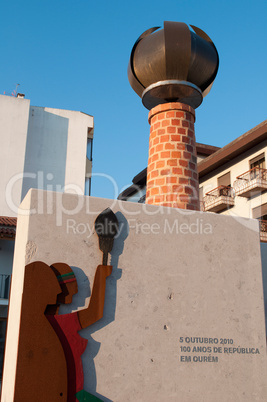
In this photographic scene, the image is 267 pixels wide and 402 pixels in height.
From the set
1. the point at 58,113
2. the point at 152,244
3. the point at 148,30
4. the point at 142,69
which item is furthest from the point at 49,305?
the point at 58,113

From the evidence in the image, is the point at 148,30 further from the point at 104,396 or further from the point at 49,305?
the point at 104,396

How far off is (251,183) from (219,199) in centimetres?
242

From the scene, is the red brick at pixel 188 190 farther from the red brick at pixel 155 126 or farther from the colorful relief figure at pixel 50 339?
the colorful relief figure at pixel 50 339

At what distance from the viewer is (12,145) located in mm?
23875

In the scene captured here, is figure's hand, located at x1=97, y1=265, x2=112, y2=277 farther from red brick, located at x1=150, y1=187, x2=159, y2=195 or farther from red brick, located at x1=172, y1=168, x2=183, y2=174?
red brick, located at x1=172, y1=168, x2=183, y2=174

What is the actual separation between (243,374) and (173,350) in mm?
1142

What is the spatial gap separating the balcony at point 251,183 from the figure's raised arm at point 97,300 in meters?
17.7

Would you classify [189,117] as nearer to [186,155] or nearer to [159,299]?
[186,155]

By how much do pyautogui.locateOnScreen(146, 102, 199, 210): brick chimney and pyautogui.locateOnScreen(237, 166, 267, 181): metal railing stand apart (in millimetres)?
14589

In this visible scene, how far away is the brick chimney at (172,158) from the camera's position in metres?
7.93

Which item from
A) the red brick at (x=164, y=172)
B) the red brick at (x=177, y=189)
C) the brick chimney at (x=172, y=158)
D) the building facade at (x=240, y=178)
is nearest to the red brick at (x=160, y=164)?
the brick chimney at (x=172, y=158)

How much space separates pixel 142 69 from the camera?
8.47m

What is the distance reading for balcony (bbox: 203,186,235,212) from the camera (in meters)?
24.5

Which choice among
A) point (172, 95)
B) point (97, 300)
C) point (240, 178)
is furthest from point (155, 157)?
point (240, 178)
